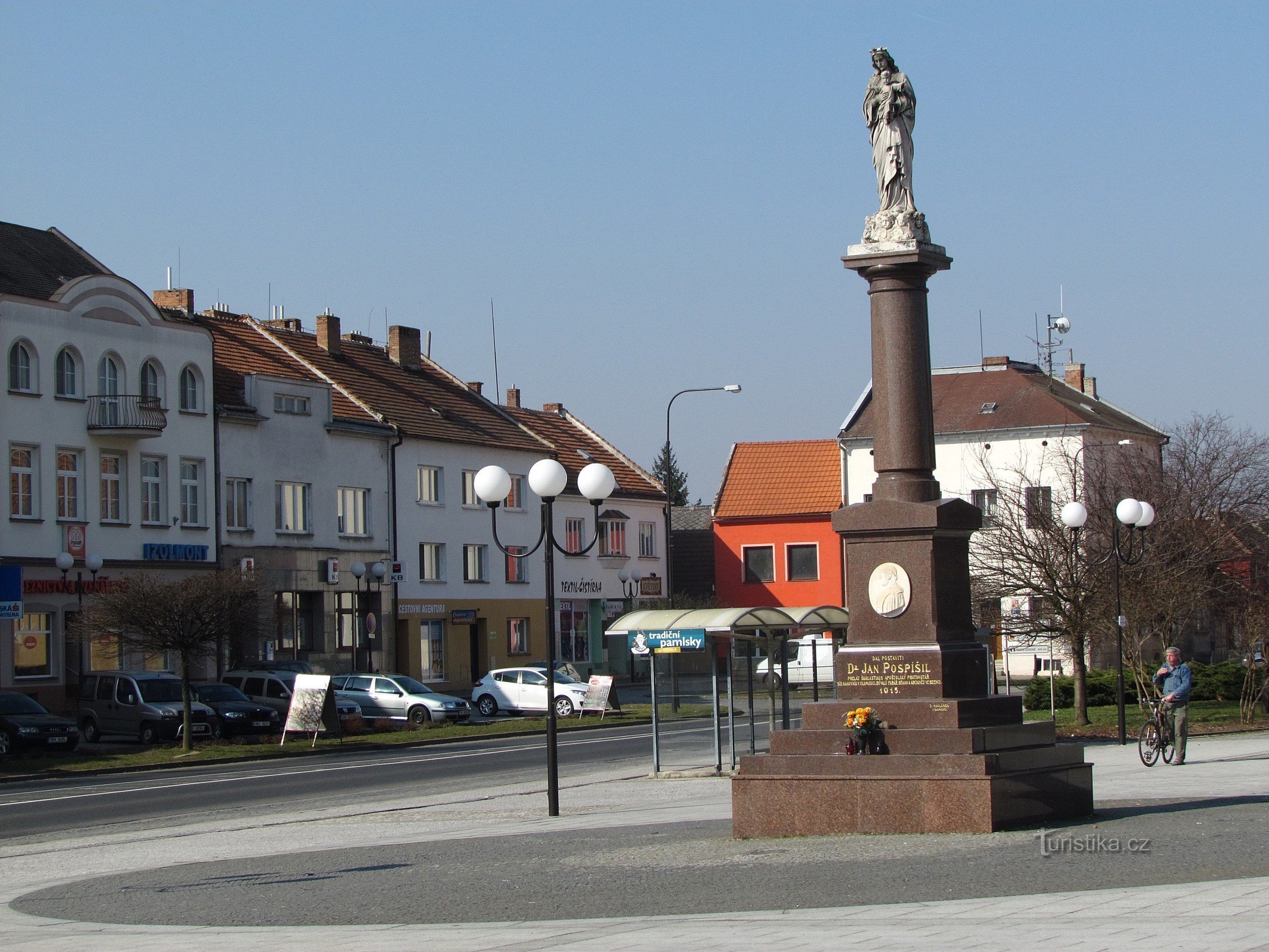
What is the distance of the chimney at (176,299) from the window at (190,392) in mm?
7194

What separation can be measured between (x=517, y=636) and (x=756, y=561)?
501 inches

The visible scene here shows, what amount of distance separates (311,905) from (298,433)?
4243cm

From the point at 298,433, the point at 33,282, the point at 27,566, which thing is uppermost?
the point at 33,282

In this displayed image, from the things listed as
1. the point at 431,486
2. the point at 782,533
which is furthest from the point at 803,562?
the point at 431,486

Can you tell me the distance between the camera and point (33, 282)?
45.1 m

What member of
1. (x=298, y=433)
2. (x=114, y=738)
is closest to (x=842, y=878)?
(x=114, y=738)

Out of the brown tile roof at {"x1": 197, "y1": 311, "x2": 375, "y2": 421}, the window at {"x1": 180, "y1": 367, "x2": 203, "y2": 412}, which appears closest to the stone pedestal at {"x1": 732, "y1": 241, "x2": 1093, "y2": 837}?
the window at {"x1": 180, "y1": 367, "x2": 203, "y2": 412}

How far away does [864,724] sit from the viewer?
568 inches

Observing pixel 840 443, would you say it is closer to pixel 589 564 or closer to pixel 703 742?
pixel 589 564

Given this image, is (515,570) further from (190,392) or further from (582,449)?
(190,392)

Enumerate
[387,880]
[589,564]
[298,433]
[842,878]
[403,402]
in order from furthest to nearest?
1. [589,564]
2. [403,402]
3. [298,433]
4. [387,880]
5. [842,878]

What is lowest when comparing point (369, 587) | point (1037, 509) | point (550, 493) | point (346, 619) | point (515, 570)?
point (346, 619)

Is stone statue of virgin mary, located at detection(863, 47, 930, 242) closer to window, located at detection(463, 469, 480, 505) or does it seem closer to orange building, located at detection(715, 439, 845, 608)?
window, located at detection(463, 469, 480, 505)

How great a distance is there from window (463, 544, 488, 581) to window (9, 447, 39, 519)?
63.2 ft
